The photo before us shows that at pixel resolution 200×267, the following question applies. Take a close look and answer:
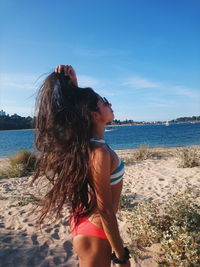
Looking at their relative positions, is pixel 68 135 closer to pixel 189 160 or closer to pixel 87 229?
pixel 87 229

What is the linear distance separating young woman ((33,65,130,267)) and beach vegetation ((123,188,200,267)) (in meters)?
1.58

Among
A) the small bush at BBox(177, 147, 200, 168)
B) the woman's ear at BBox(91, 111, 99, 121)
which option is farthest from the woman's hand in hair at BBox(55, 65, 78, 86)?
the small bush at BBox(177, 147, 200, 168)

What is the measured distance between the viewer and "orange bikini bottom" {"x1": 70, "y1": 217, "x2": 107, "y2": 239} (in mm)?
1360

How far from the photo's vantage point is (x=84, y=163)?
1322mm

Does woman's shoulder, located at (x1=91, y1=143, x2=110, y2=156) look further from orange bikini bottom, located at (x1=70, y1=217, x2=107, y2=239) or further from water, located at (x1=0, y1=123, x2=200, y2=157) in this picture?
water, located at (x1=0, y1=123, x2=200, y2=157)

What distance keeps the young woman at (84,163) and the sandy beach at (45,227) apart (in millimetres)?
→ 1029

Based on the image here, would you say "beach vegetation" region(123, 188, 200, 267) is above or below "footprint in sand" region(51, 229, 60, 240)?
above

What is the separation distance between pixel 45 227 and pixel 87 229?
309cm

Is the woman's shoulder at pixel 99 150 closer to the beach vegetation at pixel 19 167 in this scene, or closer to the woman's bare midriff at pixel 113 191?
the woman's bare midriff at pixel 113 191

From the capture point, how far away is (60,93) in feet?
4.71

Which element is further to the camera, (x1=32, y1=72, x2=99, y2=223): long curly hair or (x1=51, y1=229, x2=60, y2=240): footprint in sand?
(x1=51, y1=229, x2=60, y2=240): footprint in sand

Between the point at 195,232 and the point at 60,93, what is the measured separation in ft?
8.00

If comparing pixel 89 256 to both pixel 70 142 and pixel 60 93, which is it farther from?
pixel 60 93

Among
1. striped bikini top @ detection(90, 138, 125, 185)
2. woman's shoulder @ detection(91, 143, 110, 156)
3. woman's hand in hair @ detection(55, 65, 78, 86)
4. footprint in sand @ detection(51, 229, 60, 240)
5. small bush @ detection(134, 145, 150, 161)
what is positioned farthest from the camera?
small bush @ detection(134, 145, 150, 161)
